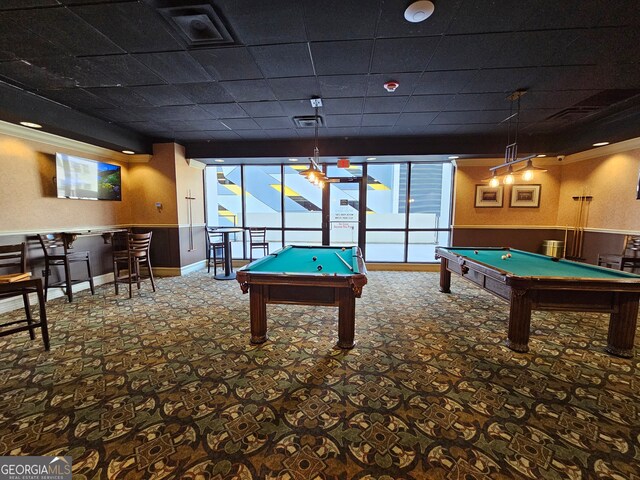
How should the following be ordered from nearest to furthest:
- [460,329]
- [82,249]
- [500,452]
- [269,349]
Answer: [500,452] < [269,349] < [460,329] < [82,249]

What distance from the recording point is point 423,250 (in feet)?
27.9

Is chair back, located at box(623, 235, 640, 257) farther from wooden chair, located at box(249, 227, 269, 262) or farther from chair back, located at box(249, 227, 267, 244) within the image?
chair back, located at box(249, 227, 267, 244)

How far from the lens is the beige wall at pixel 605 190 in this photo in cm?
467

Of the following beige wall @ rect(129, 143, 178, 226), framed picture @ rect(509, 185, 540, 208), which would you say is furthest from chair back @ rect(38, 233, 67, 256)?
framed picture @ rect(509, 185, 540, 208)

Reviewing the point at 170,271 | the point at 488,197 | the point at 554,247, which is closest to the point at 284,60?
the point at 170,271

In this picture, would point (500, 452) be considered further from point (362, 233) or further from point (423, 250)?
point (423, 250)

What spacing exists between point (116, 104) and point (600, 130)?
7655 mm

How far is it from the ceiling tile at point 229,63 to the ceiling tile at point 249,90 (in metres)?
0.12

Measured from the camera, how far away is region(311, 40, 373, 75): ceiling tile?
254cm

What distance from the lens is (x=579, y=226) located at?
5.71 meters

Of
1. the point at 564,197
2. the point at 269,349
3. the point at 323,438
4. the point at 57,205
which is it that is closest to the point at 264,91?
the point at 269,349

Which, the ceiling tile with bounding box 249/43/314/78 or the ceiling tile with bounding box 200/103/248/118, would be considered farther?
the ceiling tile with bounding box 200/103/248/118

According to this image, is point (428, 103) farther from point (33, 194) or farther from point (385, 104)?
point (33, 194)

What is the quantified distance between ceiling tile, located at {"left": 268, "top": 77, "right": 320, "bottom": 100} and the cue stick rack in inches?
234
